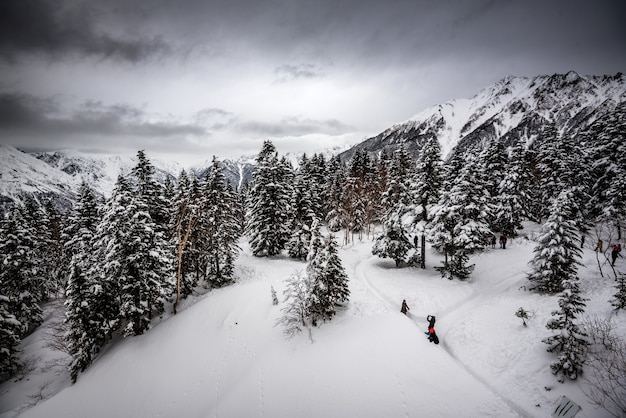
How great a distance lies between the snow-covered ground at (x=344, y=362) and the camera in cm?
1258

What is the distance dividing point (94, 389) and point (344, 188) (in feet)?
121

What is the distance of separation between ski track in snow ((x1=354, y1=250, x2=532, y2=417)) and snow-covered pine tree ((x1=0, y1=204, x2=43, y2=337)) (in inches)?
1295

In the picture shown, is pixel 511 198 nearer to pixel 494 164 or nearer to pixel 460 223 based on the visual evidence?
pixel 494 164

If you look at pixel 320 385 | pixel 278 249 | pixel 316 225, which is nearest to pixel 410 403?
pixel 320 385

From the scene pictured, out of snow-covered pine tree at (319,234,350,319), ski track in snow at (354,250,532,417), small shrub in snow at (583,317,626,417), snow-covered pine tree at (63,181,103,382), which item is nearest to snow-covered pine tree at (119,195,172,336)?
snow-covered pine tree at (63,181,103,382)

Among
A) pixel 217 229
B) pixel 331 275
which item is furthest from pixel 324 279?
pixel 217 229

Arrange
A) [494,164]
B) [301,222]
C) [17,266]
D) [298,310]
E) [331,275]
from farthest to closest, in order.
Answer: [494,164] → [301,222] → [17,266] → [331,275] → [298,310]

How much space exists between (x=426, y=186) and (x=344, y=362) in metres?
18.2

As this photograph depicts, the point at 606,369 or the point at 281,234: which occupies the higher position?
the point at 281,234

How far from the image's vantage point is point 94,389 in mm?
18469

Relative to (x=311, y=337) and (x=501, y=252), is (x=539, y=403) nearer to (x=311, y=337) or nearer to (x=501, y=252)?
(x=311, y=337)

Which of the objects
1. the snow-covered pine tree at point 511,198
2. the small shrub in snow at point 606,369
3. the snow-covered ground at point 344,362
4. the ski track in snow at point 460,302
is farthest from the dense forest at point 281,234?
the ski track in snow at point 460,302

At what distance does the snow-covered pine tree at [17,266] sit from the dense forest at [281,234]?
0.11 meters

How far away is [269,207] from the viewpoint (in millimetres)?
32125
